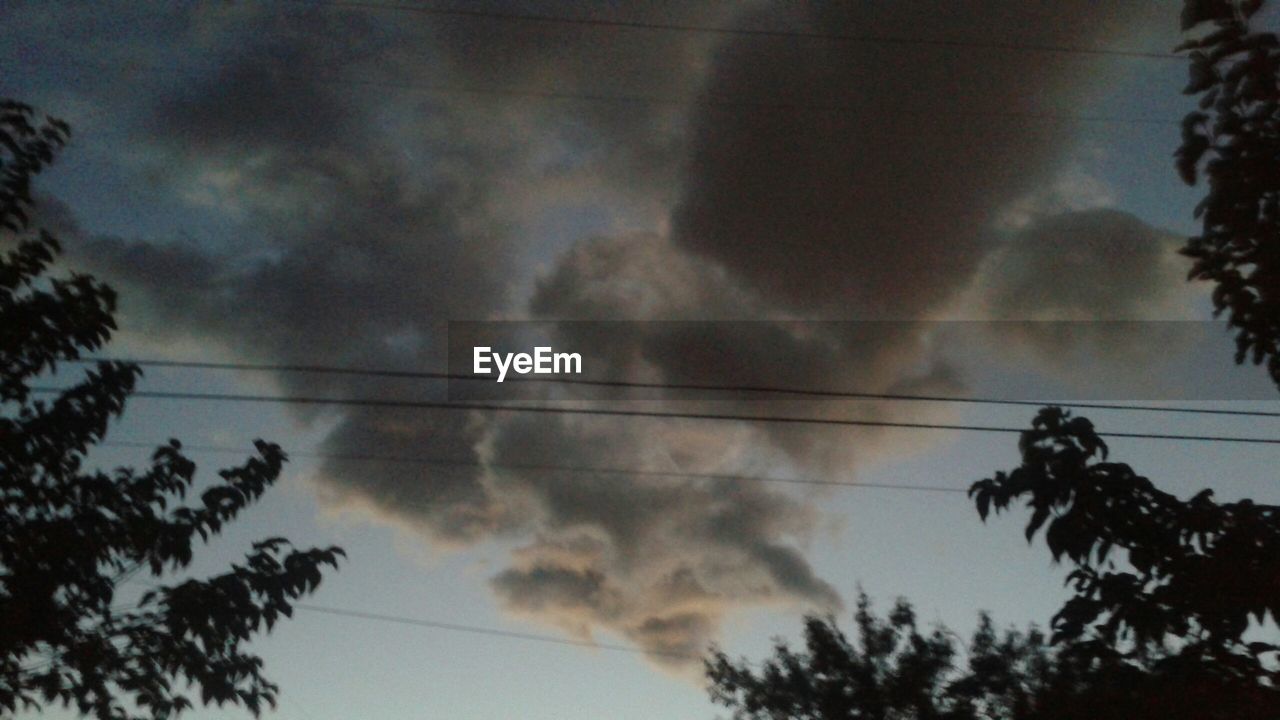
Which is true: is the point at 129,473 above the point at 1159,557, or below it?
above

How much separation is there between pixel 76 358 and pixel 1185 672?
30.4ft

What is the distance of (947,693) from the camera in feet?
54.6

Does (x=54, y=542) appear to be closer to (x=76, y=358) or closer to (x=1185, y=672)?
(x=76, y=358)

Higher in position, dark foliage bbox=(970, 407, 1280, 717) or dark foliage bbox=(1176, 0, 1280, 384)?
dark foliage bbox=(1176, 0, 1280, 384)

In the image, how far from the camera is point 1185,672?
294 inches

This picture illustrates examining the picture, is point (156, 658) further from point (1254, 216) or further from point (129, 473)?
point (1254, 216)

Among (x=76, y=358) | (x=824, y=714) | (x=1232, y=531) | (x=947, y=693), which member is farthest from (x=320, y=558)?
(x=824, y=714)

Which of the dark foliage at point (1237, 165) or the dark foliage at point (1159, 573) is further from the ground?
the dark foliage at point (1237, 165)

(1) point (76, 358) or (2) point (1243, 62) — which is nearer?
(2) point (1243, 62)

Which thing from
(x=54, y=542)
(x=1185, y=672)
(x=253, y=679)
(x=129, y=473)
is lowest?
(x=1185, y=672)

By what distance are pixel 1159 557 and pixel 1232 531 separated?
1.67 ft

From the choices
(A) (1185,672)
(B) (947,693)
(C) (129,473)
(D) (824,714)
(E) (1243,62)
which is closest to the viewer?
(E) (1243,62)

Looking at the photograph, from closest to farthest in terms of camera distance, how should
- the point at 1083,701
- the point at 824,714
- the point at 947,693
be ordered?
1. the point at 1083,701
2. the point at 947,693
3. the point at 824,714

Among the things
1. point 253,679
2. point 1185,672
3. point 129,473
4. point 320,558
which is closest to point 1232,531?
point 1185,672
